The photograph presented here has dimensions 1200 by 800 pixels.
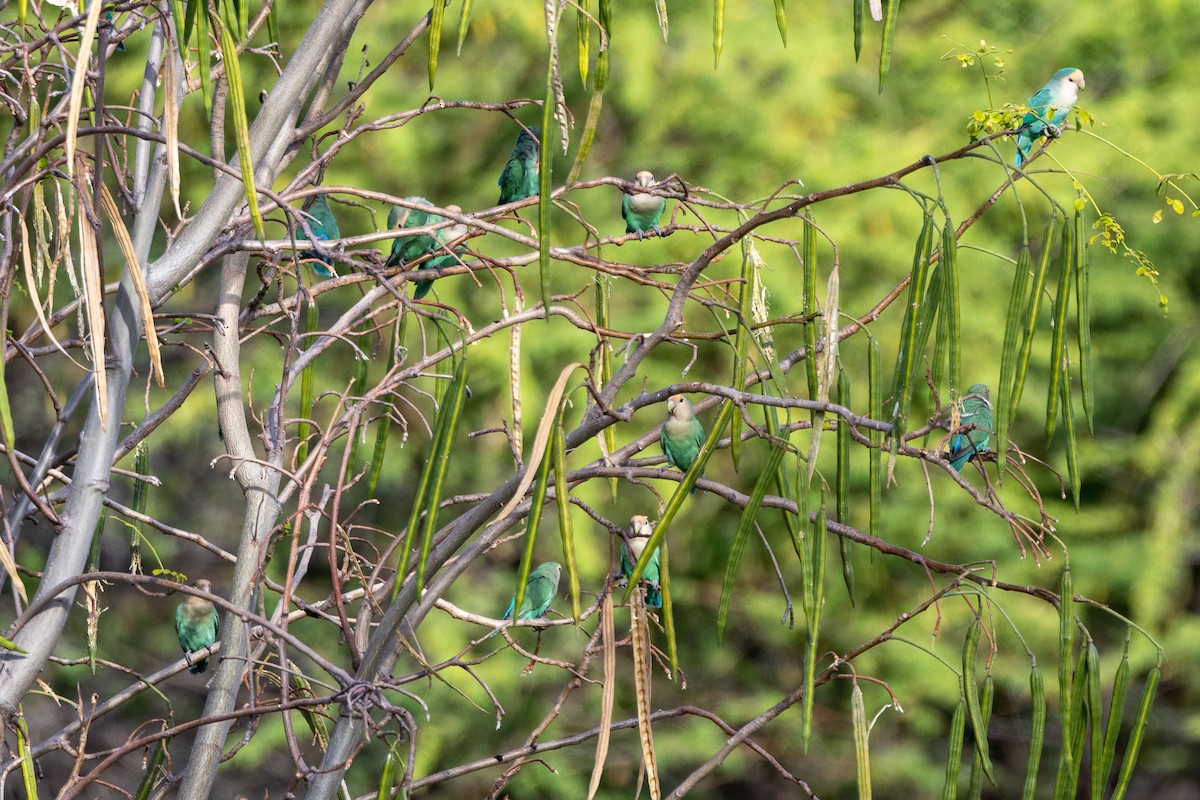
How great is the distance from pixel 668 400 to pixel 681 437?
0.70 ft

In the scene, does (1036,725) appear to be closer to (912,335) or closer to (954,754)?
(954,754)

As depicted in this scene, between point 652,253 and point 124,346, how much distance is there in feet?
11.1

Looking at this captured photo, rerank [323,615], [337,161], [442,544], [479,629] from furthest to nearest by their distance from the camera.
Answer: [337,161] < [479,629] < [323,615] < [442,544]

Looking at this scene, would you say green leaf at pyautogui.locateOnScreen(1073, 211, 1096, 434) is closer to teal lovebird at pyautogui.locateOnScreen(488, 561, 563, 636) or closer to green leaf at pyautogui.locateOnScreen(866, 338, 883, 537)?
green leaf at pyautogui.locateOnScreen(866, 338, 883, 537)

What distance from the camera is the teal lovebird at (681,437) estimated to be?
184 cm

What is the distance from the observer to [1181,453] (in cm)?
534

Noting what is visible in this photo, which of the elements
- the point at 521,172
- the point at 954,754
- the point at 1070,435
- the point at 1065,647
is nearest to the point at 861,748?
the point at 954,754

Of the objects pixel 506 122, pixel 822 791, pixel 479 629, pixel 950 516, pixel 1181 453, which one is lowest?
pixel 822 791

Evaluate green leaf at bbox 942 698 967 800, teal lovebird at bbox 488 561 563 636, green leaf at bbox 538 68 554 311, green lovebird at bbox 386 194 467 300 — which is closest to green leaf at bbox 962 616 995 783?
green leaf at bbox 942 698 967 800

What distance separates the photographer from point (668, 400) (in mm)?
2053

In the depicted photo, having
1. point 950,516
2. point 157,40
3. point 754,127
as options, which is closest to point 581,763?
point 950,516

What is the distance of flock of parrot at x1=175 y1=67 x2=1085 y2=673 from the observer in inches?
73.5

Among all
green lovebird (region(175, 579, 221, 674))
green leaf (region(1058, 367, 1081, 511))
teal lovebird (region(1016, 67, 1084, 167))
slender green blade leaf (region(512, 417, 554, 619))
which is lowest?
green lovebird (region(175, 579, 221, 674))

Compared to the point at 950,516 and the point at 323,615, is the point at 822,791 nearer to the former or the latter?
the point at 950,516
